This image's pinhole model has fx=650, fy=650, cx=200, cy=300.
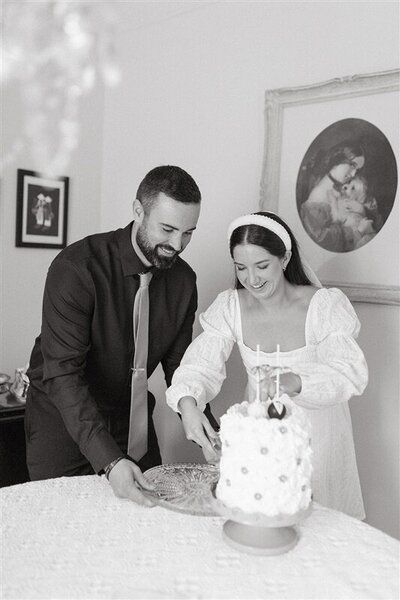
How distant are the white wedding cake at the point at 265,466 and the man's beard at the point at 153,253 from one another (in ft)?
3.07

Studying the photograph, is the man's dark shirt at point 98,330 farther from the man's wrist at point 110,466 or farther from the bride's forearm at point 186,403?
the bride's forearm at point 186,403

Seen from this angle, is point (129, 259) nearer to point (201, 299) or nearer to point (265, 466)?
point (201, 299)

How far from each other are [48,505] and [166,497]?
32 cm

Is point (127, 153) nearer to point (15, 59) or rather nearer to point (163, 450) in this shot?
point (15, 59)

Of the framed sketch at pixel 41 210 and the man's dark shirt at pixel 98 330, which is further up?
the framed sketch at pixel 41 210

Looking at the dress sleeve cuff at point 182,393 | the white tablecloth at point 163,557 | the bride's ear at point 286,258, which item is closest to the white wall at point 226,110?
the bride's ear at point 286,258

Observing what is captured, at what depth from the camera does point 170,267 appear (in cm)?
251

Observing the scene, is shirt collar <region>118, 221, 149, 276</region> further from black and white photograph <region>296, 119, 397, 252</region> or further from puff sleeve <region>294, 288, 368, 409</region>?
black and white photograph <region>296, 119, 397, 252</region>

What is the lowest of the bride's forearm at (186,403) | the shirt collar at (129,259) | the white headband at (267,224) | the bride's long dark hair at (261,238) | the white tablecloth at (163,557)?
the white tablecloth at (163,557)

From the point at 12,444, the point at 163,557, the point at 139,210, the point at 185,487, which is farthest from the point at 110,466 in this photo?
the point at 12,444

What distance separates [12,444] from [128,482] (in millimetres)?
1490

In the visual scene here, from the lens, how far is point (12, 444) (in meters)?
3.15

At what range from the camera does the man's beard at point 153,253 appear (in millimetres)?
2320

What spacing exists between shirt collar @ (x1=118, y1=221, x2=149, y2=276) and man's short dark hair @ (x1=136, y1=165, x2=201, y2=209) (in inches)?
7.7
